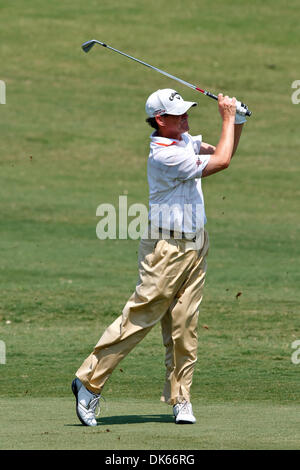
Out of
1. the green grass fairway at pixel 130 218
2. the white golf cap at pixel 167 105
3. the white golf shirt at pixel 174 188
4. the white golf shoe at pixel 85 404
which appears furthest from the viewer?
the green grass fairway at pixel 130 218

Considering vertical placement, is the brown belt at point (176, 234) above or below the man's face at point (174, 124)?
below

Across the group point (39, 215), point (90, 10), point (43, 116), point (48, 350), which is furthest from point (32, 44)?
point (48, 350)

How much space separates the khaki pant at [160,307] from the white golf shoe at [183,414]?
10 cm

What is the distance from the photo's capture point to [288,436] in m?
6.45

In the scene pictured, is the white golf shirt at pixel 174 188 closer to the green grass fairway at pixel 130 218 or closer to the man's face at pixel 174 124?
the man's face at pixel 174 124

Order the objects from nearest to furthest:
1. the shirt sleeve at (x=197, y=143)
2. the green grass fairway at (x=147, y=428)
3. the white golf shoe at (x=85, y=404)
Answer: the green grass fairway at (x=147, y=428) → the white golf shoe at (x=85, y=404) → the shirt sleeve at (x=197, y=143)

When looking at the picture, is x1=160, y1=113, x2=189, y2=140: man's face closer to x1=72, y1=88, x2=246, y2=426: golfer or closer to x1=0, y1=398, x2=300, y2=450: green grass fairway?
x1=72, y1=88, x2=246, y2=426: golfer

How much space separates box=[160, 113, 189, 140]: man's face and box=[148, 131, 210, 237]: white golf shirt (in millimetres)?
78

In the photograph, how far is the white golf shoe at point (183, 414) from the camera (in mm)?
7176

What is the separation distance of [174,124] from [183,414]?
1.92 meters

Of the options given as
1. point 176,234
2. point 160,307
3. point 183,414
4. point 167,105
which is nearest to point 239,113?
point 167,105

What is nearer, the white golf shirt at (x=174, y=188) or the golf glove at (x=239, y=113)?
the white golf shirt at (x=174, y=188)

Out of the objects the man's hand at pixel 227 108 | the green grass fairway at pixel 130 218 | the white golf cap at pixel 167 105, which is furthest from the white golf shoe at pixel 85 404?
the man's hand at pixel 227 108
